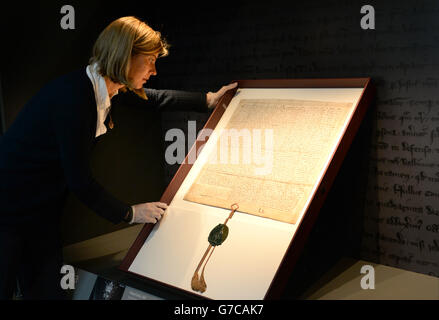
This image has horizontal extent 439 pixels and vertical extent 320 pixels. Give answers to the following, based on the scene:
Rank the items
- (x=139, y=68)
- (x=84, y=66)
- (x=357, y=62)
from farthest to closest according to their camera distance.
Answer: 1. (x=84, y=66)
2. (x=357, y=62)
3. (x=139, y=68)

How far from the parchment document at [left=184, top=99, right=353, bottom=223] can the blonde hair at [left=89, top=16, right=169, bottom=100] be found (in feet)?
1.61

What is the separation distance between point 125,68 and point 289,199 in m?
0.66

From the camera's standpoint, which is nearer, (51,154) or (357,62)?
(51,154)

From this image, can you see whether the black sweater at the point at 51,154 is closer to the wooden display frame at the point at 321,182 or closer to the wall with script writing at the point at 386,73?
the wooden display frame at the point at 321,182

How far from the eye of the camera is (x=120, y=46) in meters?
1.34

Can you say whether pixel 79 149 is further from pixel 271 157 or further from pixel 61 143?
pixel 271 157

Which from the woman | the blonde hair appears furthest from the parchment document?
the blonde hair

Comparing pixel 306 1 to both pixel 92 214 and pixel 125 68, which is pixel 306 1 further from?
pixel 92 214

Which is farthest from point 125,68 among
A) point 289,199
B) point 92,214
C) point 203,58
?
point 92,214

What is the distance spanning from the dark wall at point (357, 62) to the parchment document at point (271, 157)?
254mm

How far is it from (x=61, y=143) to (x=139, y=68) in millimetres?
342

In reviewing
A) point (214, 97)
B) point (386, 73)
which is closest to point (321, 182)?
point (386, 73)

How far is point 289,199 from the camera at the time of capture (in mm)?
1433

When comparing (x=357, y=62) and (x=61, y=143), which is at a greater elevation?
(x=357, y=62)
